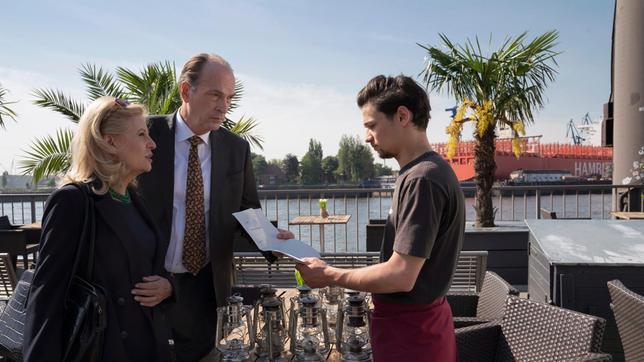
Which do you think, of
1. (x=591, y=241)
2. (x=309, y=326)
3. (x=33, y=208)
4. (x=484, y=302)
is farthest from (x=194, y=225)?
(x=33, y=208)

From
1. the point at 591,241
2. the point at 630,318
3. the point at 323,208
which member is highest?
the point at 591,241

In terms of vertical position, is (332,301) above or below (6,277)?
above

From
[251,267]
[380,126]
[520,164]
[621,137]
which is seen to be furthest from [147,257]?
[520,164]

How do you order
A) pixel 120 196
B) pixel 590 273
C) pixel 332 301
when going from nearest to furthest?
pixel 120 196, pixel 332 301, pixel 590 273

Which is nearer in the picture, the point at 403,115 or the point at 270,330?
the point at 403,115

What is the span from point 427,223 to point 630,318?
45.4 inches

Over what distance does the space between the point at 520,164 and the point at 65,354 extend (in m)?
54.1

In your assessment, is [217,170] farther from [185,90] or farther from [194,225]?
[185,90]

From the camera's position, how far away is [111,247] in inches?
65.6

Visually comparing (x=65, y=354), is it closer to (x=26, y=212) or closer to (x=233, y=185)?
(x=233, y=185)

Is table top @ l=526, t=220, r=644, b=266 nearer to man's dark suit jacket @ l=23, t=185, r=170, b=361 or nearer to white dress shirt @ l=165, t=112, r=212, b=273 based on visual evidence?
white dress shirt @ l=165, t=112, r=212, b=273

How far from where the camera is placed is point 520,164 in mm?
51625

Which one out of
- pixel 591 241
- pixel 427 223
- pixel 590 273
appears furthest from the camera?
pixel 591 241

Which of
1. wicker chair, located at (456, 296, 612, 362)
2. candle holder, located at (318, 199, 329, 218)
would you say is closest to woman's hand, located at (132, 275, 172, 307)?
wicker chair, located at (456, 296, 612, 362)
